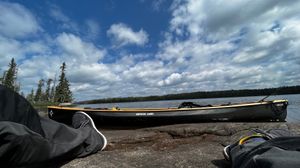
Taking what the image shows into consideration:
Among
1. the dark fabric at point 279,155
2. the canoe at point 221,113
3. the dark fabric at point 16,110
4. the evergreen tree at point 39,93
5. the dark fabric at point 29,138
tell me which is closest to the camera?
the dark fabric at point 279,155

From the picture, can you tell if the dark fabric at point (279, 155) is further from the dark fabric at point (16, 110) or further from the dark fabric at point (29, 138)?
the dark fabric at point (16, 110)

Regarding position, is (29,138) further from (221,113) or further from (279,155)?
(221,113)

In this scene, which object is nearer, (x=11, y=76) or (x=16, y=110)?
(x=16, y=110)

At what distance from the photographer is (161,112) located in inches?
317

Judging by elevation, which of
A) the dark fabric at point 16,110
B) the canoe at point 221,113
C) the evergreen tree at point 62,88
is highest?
the evergreen tree at point 62,88

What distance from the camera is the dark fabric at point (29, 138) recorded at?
5.32 ft

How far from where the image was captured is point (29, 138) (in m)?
1.73

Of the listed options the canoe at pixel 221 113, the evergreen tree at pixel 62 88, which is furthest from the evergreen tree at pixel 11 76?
the canoe at pixel 221 113

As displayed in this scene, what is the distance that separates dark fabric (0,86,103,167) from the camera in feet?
5.32

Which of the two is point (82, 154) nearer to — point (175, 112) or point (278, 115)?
point (175, 112)

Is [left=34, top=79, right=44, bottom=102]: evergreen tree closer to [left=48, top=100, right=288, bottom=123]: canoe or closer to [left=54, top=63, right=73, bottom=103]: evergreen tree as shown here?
[left=54, top=63, right=73, bottom=103]: evergreen tree

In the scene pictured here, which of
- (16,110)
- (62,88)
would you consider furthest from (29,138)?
(62,88)

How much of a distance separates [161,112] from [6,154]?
667cm

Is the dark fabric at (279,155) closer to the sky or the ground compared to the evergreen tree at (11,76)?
closer to the ground
